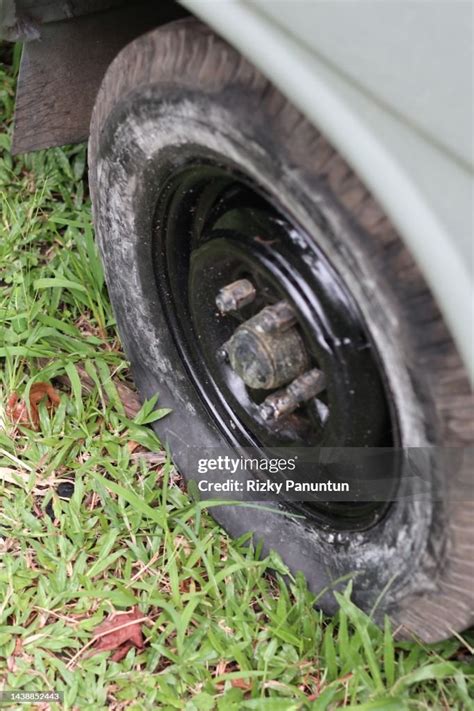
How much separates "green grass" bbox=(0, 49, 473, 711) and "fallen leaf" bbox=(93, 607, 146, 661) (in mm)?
16

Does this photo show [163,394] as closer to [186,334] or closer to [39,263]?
[186,334]

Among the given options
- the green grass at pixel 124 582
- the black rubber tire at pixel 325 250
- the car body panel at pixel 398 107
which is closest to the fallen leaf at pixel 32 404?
the green grass at pixel 124 582

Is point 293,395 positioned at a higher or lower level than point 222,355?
lower

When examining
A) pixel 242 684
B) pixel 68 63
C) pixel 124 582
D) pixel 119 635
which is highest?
pixel 68 63

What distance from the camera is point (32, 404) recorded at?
1.97 metres

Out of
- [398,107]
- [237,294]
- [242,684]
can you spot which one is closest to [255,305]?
[237,294]

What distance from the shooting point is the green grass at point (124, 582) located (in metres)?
1.50

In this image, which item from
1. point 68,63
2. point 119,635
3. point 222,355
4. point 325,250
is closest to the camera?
point 325,250

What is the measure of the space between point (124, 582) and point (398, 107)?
3.53 ft

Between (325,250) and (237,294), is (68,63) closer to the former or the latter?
(237,294)

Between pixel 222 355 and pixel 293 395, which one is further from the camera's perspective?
pixel 222 355

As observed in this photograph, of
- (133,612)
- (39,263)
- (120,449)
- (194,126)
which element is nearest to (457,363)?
(194,126)

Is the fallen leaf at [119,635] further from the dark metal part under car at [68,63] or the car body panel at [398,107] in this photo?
the dark metal part under car at [68,63]

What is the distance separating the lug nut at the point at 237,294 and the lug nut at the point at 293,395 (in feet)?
0.57
